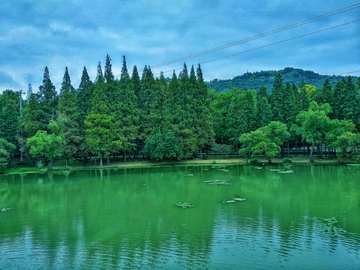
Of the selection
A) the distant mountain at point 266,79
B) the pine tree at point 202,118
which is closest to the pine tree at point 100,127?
the pine tree at point 202,118

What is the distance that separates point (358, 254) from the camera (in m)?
7.89

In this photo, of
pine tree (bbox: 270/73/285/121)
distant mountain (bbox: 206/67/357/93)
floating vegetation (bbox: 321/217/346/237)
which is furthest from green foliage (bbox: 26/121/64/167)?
distant mountain (bbox: 206/67/357/93)

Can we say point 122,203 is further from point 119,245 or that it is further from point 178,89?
point 178,89

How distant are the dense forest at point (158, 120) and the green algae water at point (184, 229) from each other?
18352 mm

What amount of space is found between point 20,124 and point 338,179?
38361mm

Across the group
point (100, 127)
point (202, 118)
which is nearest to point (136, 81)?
point (100, 127)

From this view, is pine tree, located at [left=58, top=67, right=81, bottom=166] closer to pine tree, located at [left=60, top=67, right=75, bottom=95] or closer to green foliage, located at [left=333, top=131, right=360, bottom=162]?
pine tree, located at [left=60, top=67, right=75, bottom=95]

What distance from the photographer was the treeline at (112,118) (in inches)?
1438

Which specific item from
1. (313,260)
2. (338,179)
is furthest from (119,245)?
(338,179)

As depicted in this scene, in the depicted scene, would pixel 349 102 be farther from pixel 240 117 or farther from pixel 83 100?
pixel 83 100

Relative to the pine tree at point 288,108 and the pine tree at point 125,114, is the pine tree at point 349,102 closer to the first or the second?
the pine tree at point 288,108

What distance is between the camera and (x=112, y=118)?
37.1 metres

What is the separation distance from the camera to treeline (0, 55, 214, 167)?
120 ft

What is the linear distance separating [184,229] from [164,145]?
88.0 ft
